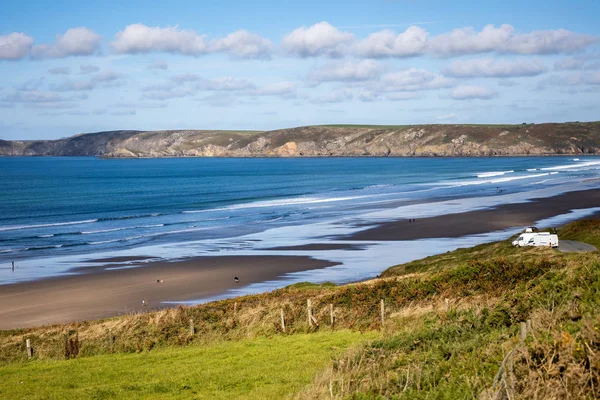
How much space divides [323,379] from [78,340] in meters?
14.0

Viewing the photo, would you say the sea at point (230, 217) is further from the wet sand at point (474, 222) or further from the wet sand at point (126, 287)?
the wet sand at point (474, 222)

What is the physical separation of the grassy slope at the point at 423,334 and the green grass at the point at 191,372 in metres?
0.17

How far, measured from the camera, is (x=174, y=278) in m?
46.6

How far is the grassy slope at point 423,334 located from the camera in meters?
10.4

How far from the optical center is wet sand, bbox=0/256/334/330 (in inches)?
1489

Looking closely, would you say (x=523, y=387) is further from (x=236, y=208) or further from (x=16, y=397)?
(x=236, y=208)

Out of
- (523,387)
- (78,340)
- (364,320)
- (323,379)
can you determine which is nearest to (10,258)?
(78,340)

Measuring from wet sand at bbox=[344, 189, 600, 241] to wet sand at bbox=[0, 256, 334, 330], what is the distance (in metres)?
15.1

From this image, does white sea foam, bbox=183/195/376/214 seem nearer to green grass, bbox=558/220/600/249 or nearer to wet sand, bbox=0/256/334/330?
wet sand, bbox=0/256/334/330

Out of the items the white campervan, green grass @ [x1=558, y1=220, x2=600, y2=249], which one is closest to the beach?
the white campervan

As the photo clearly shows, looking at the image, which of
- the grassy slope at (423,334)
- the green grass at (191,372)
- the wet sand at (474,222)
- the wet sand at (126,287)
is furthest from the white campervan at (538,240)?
the green grass at (191,372)

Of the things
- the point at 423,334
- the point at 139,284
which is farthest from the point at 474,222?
the point at 423,334

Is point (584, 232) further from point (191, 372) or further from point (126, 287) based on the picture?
point (191, 372)

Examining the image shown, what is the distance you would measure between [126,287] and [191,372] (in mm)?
25756
